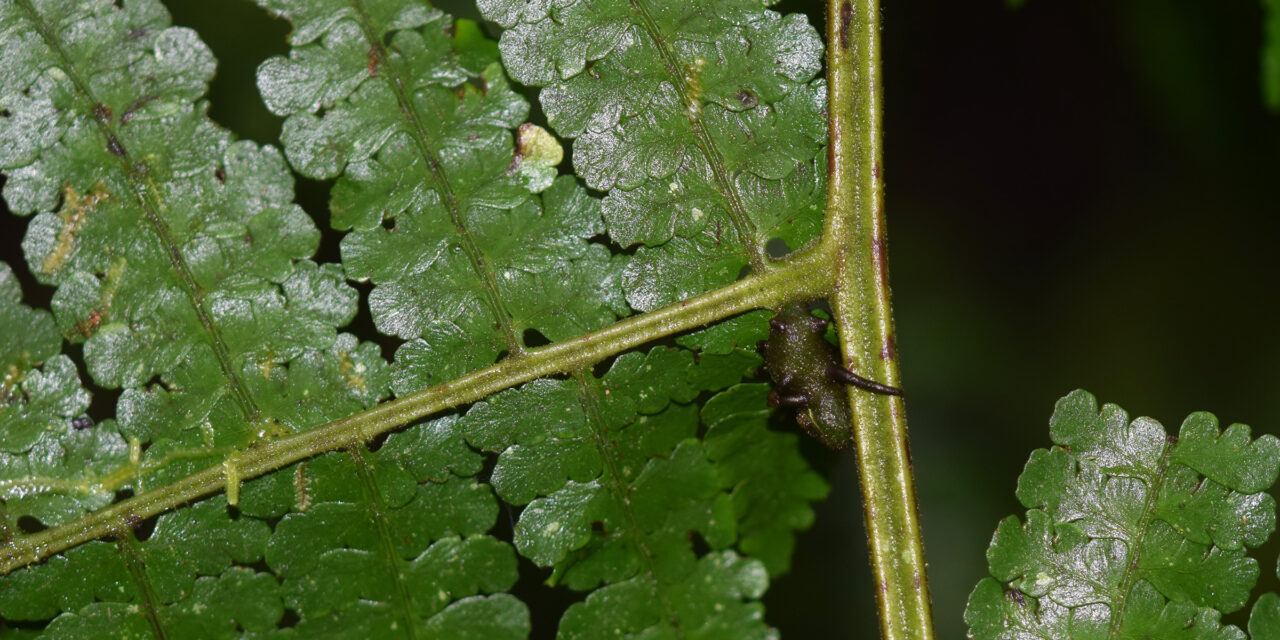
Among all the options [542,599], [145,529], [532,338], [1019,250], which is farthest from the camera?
[1019,250]

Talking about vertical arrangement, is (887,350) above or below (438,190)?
below

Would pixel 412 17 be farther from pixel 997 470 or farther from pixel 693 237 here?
pixel 997 470

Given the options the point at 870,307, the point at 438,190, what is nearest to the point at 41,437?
the point at 438,190

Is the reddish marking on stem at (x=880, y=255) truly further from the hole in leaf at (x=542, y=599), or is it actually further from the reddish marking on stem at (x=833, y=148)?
the hole in leaf at (x=542, y=599)

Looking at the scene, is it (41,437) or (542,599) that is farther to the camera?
(542,599)

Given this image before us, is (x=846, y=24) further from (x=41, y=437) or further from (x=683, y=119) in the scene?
(x=41, y=437)

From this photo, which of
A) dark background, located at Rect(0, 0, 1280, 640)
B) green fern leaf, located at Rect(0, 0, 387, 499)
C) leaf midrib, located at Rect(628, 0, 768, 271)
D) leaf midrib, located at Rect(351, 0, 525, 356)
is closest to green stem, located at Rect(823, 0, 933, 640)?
leaf midrib, located at Rect(628, 0, 768, 271)
